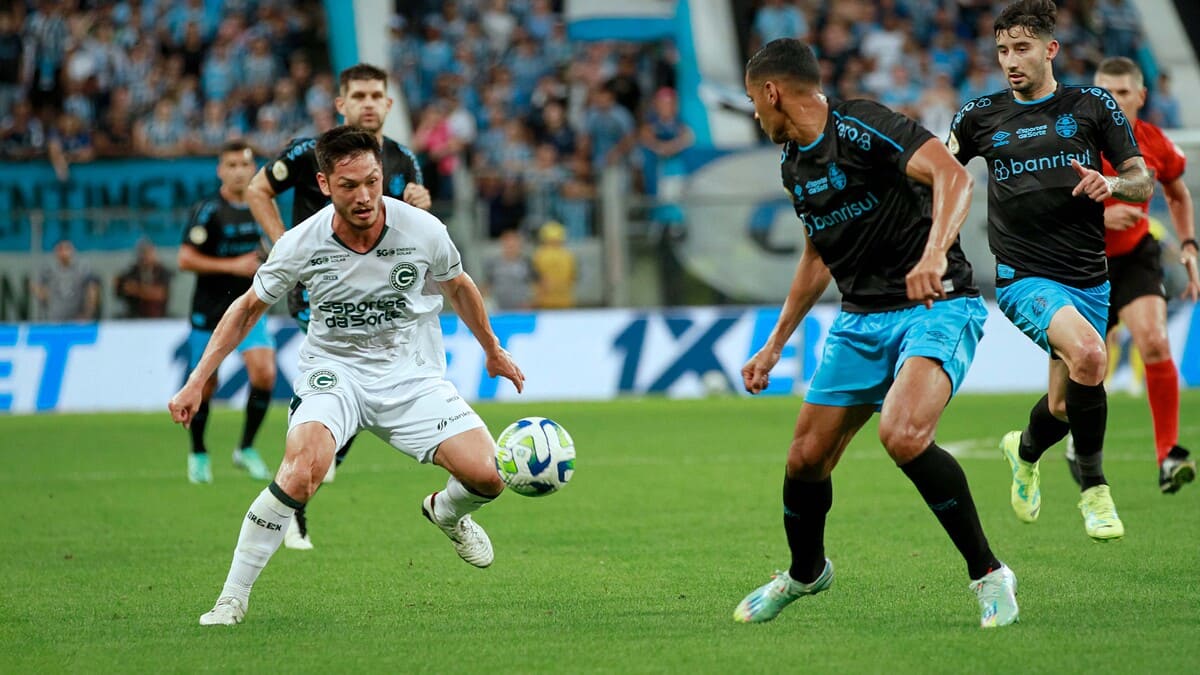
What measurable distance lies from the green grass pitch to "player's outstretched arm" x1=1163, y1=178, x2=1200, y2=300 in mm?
1299

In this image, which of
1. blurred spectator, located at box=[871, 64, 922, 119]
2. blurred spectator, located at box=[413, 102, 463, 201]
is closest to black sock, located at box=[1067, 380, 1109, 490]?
blurred spectator, located at box=[413, 102, 463, 201]

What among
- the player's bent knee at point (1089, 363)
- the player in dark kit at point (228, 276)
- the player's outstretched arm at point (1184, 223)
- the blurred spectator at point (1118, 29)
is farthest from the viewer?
the blurred spectator at point (1118, 29)

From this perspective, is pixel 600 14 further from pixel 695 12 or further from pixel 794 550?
pixel 794 550

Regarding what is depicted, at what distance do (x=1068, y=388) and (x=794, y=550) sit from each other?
88.1 inches

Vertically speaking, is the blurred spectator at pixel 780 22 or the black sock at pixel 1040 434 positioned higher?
the blurred spectator at pixel 780 22

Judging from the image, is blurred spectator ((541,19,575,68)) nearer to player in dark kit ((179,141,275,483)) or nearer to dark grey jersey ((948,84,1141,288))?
player in dark kit ((179,141,275,483))

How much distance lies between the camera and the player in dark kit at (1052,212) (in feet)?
24.6

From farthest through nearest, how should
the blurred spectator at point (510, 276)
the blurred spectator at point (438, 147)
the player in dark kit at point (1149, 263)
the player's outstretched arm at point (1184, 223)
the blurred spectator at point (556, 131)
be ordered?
the blurred spectator at point (556, 131) → the blurred spectator at point (438, 147) → the blurred spectator at point (510, 276) → the player's outstretched arm at point (1184, 223) → the player in dark kit at point (1149, 263)

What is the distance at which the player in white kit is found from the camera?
6270mm

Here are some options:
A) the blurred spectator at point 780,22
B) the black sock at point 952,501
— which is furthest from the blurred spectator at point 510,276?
the black sock at point 952,501

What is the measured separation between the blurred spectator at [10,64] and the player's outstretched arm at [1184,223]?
58.7 ft

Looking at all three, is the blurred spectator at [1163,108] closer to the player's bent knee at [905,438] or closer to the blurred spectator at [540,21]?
the blurred spectator at [540,21]

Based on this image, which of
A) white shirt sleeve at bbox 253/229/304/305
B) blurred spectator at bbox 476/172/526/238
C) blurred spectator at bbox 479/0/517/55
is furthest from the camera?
blurred spectator at bbox 479/0/517/55

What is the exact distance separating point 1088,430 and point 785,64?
9.54 ft
